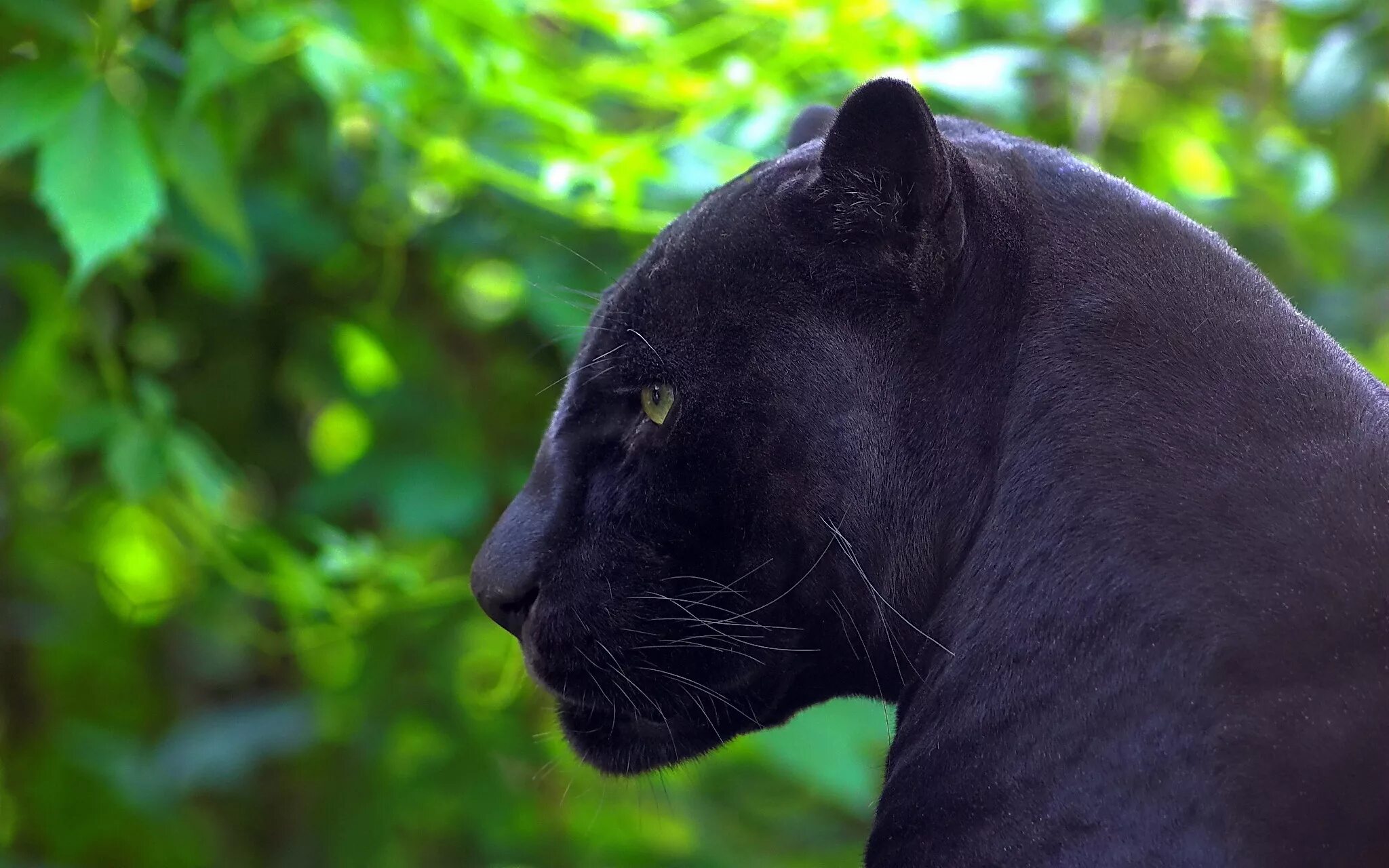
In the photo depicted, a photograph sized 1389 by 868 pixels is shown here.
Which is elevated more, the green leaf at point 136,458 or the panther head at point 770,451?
the panther head at point 770,451

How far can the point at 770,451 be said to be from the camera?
3.03 feet

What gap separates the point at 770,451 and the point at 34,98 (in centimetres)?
77

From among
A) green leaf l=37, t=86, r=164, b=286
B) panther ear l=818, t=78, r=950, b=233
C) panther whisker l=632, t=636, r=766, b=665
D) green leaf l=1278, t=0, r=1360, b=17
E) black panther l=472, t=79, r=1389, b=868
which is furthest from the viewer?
green leaf l=1278, t=0, r=1360, b=17

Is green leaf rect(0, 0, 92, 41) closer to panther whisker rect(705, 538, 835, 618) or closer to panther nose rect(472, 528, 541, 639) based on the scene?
panther nose rect(472, 528, 541, 639)

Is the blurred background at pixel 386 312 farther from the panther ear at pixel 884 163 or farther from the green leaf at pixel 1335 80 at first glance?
the panther ear at pixel 884 163

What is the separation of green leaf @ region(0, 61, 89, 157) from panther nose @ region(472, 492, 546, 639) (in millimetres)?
558

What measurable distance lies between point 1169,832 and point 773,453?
352 mm

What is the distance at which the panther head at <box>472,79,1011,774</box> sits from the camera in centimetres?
90

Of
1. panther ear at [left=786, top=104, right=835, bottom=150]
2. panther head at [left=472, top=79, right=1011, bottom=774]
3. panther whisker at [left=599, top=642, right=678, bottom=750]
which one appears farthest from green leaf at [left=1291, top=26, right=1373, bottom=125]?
panther whisker at [left=599, top=642, right=678, bottom=750]

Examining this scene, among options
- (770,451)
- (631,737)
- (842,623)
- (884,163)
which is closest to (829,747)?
(631,737)

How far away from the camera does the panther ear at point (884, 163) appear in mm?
865

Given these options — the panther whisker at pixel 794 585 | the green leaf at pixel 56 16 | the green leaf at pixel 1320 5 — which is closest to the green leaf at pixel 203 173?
the green leaf at pixel 56 16

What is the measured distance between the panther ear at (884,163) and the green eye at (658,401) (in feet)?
0.56

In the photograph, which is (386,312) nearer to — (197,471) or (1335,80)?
(197,471)
